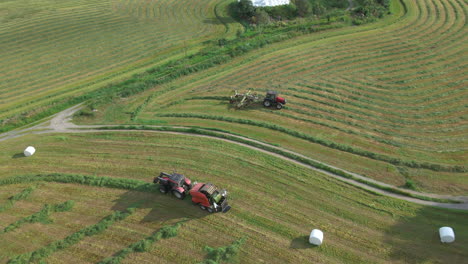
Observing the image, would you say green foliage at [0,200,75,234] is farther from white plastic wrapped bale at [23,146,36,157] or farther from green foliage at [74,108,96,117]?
green foliage at [74,108,96,117]

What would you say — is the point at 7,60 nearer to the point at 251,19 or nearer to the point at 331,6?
the point at 251,19

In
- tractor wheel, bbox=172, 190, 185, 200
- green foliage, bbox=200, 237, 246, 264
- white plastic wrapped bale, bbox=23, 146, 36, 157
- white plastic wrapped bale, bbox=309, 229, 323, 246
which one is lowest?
green foliage, bbox=200, 237, 246, 264

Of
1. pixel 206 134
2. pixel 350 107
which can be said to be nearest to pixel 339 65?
pixel 350 107

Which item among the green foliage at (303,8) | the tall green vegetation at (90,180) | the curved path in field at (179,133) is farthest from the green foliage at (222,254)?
the green foliage at (303,8)

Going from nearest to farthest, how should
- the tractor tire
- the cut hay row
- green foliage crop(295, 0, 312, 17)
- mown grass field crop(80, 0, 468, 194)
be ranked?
1. the tractor tire
2. mown grass field crop(80, 0, 468, 194)
3. the cut hay row
4. green foliage crop(295, 0, 312, 17)

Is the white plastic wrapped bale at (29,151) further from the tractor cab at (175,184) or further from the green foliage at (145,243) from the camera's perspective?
the green foliage at (145,243)

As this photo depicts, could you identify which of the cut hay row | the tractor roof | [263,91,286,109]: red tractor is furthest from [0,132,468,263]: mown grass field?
the cut hay row

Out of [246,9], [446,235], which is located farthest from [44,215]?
[246,9]
